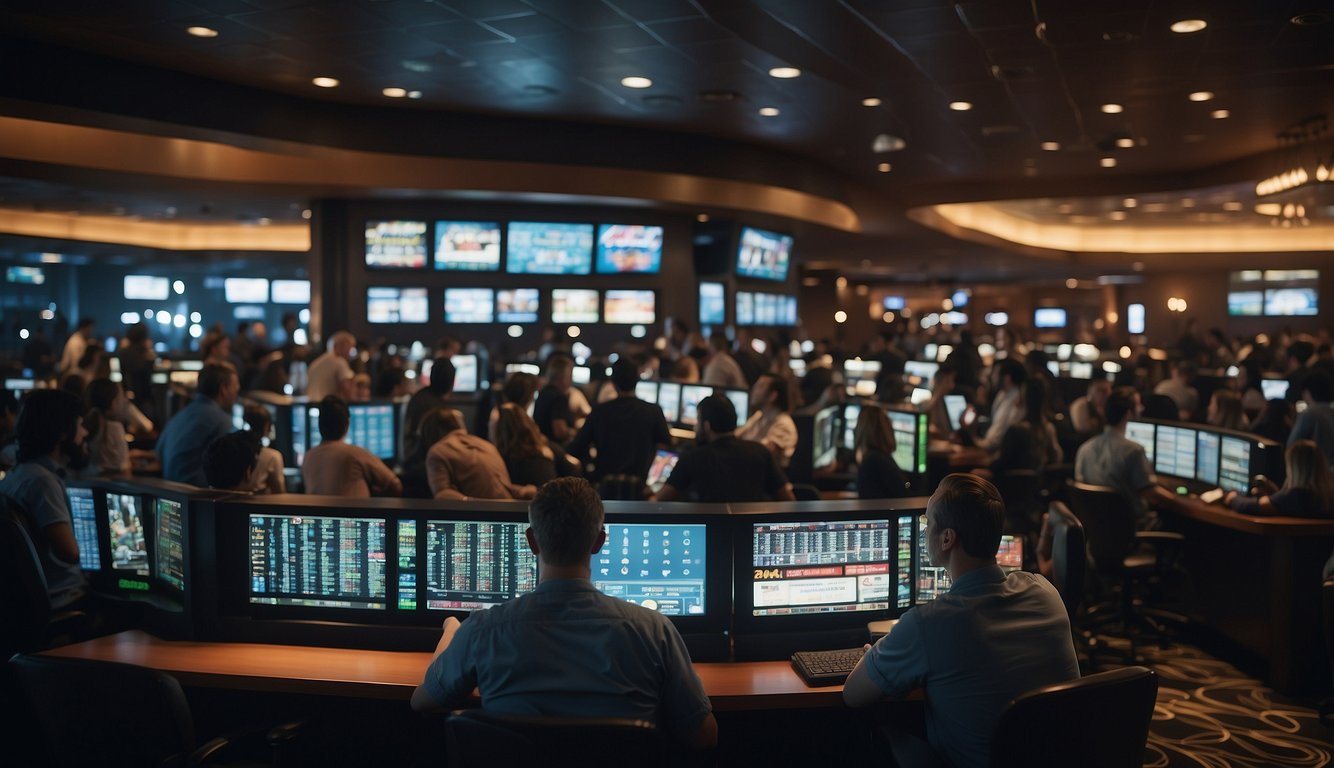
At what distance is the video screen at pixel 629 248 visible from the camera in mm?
12547

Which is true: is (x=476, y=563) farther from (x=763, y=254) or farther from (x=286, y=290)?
(x=286, y=290)

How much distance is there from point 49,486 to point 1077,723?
3494mm

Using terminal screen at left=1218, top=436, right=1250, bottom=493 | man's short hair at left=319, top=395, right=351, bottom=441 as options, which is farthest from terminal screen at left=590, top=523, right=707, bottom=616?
terminal screen at left=1218, top=436, right=1250, bottom=493

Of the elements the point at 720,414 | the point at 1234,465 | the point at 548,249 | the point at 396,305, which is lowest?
the point at 1234,465

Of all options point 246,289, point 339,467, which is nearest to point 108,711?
point 339,467

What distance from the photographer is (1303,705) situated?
4891mm

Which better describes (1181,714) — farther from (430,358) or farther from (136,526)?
(430,358)

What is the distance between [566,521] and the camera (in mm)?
2457

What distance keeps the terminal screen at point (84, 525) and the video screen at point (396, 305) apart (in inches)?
327

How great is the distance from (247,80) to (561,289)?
487 centimetres

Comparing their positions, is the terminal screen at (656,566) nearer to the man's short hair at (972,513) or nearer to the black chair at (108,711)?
the man's short hair at (972,513)

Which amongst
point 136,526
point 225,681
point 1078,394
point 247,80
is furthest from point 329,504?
point 1078,394

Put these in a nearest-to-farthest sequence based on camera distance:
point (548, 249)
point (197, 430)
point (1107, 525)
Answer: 1. point (197, 430)
2. point (1107, 525)
3. point (548, 249)

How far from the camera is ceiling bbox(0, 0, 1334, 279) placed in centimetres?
623
